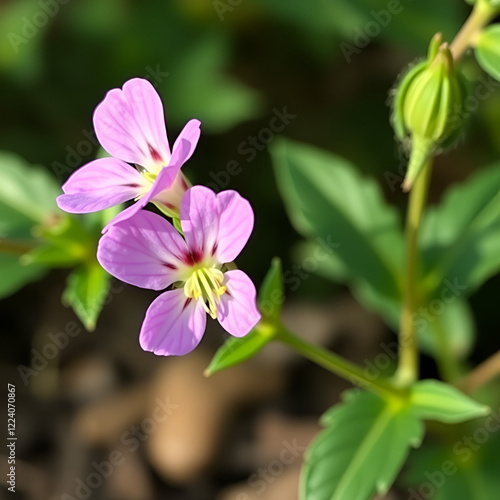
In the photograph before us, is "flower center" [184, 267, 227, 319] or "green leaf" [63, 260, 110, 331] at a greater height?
"flower center" [184, 267, 227, 319]

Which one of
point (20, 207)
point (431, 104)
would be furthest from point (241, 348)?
point (20, 207)

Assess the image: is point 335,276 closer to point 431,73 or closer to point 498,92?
point 498,92

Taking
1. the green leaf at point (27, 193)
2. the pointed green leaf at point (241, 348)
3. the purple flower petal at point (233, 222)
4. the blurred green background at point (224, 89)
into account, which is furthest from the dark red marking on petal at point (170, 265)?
the blurred green background at point (224, 89)

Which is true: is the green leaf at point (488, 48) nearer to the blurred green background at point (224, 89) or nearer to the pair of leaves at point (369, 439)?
the pair of leaves at point (369, 439)

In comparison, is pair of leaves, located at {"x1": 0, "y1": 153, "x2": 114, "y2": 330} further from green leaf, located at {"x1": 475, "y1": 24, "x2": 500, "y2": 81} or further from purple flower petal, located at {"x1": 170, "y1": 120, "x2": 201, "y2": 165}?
green leaf, located at {"x1": 475, "y1": 24, "x2": 500, "y2": 81}

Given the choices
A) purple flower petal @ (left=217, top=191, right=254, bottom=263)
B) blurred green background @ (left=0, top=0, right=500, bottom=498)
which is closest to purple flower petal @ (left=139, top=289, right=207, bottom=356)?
purple flower petal @ (left=217, top=191, right=254, bottom=263)

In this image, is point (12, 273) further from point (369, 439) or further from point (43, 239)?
point (369, 439)
